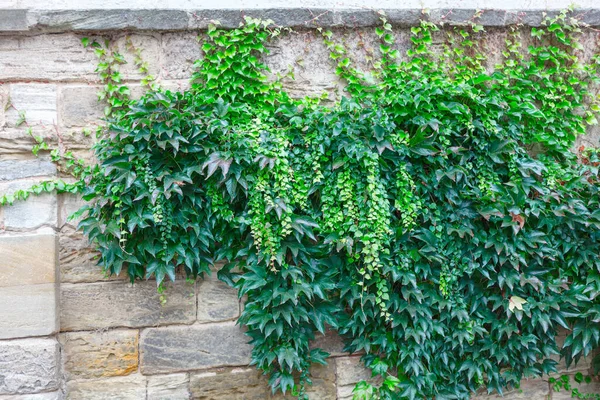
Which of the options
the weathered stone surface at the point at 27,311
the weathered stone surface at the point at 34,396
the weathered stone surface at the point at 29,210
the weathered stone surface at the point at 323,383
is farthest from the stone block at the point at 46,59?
the weathered stone surface at the point at 323,383

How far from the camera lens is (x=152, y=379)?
2.93 m

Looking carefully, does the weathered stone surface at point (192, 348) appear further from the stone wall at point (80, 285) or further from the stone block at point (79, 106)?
the stone block at point (79, 106)

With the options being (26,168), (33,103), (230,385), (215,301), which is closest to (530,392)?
(230,385)

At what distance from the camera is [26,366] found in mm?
2711

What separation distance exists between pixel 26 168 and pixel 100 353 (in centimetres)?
115

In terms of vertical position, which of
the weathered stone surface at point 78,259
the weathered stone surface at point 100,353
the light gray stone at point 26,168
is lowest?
the weathered stone surface at point 100,353

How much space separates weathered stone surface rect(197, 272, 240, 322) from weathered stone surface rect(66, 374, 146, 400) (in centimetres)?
52

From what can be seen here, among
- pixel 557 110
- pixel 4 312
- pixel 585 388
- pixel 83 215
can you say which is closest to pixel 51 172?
pixel 83 215

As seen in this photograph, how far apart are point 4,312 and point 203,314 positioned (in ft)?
3.50

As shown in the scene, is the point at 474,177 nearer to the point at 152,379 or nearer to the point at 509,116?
the point at 509,116

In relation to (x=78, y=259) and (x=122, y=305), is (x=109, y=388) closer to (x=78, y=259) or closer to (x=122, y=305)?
(x=122, y=305)

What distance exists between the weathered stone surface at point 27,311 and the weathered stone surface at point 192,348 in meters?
0.53

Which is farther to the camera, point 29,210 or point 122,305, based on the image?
point 122,305

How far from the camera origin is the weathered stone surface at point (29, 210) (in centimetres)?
279
